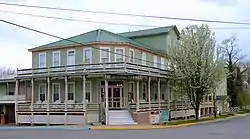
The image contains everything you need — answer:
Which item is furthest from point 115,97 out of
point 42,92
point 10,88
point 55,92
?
point 10,88

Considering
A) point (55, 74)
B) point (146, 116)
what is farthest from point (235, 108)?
point (55, 74)

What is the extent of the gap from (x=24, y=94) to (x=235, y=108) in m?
40.4

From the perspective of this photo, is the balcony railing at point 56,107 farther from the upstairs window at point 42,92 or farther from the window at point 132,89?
the window at point 132,89

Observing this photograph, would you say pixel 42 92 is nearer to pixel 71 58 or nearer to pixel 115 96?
pixel 71 58

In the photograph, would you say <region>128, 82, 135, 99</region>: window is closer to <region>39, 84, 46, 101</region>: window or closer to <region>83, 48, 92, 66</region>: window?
<region>83, 48, 92, 66</region>: window

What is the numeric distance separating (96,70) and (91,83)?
274cm

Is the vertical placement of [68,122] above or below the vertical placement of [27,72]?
below

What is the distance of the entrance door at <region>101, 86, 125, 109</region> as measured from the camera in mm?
35719

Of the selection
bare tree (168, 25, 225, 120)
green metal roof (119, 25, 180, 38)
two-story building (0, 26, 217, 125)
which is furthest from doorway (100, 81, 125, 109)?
green metal roof (119, 25, 180, 38)

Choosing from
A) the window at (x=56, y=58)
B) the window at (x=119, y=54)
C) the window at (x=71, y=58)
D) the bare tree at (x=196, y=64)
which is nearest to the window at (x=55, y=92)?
the window at (x=56, y=58)

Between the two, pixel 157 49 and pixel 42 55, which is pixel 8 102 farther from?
pixel 157 49

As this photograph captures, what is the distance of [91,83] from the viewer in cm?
3612

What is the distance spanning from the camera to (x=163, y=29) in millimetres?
45812

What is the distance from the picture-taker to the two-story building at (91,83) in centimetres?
3366
